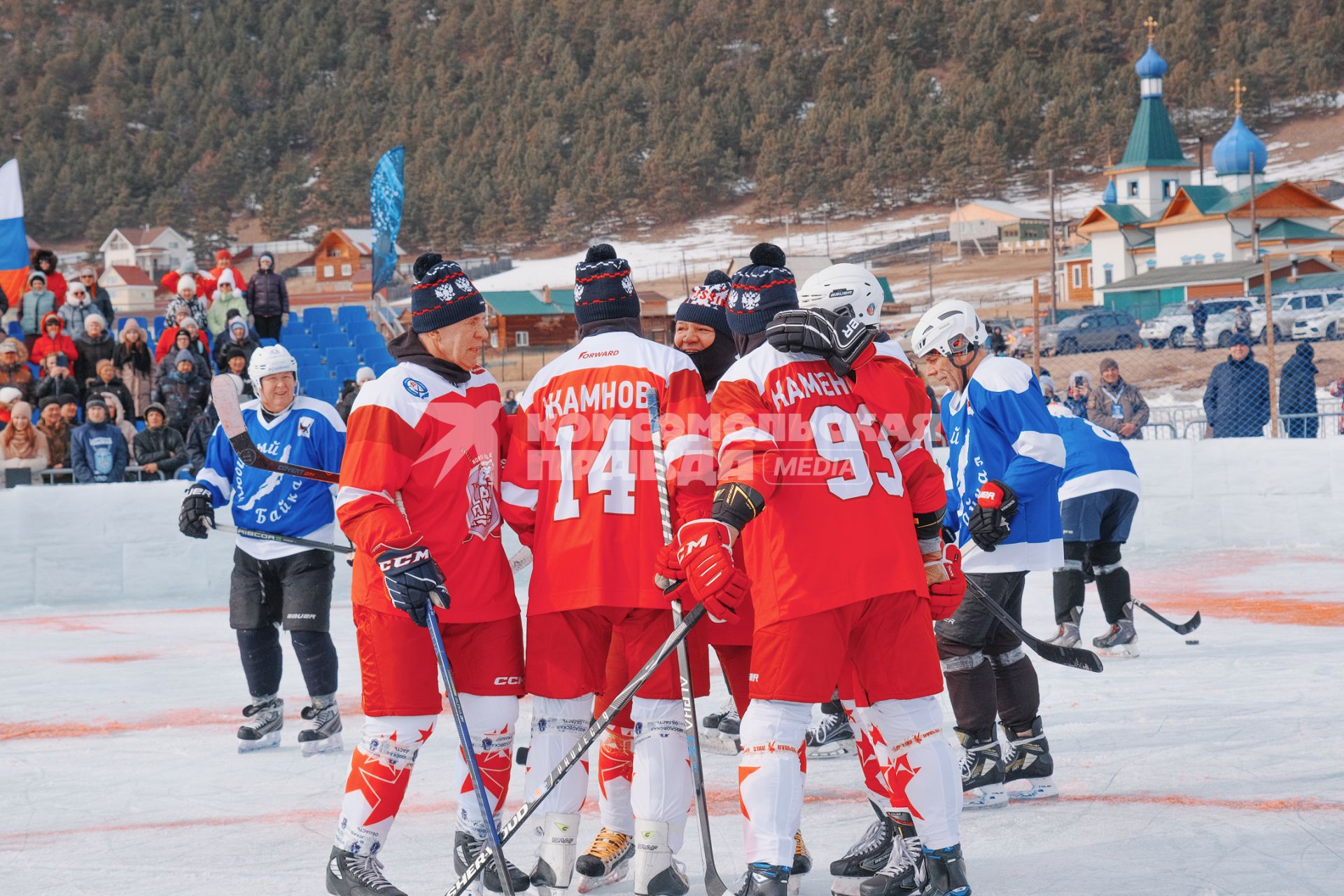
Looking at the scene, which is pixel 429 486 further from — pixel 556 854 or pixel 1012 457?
pixel 1012 457

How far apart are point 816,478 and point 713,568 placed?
37cm

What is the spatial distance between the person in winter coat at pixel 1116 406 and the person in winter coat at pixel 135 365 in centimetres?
775

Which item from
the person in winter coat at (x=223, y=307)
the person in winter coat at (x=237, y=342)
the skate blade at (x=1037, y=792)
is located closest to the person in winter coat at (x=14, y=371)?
the person in winter coat at (x=237, y=342)

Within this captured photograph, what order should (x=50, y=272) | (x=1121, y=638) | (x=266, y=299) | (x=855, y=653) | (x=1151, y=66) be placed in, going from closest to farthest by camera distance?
(x=855, y=653), (x=1121, y=638), (x=50, y=272), (x=266, y=299), (x=1151, y=66)

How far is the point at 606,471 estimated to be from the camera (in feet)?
11.3

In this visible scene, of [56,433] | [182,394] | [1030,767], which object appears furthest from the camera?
[182,394]

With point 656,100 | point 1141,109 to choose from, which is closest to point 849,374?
point 1141,109

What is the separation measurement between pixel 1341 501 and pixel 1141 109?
203ft

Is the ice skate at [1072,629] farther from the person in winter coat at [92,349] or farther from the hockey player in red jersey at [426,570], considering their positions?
the person in winter coat at [92,349]

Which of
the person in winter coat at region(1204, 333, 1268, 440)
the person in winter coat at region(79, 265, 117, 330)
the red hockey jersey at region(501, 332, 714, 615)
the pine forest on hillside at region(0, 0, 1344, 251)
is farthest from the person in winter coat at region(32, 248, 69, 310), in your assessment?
the pine forest on hillside at region(0, 0, 1344, 251)

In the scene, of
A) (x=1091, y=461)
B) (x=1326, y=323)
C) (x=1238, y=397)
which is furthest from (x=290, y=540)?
(x=1326, y=323)

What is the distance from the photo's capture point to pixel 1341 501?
31.6 feet

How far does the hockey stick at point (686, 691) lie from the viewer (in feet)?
10.5

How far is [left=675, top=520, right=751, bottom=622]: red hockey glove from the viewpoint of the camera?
3002mm
